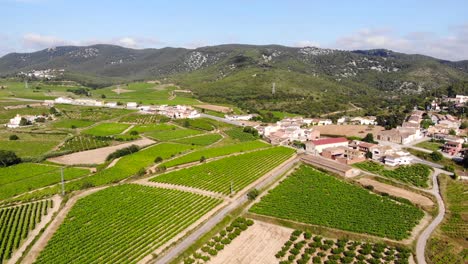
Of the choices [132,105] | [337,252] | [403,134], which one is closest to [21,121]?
[132,105]

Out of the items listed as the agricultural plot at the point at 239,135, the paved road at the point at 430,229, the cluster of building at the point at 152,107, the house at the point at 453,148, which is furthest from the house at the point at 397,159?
the cluster of building at the point at 152,107

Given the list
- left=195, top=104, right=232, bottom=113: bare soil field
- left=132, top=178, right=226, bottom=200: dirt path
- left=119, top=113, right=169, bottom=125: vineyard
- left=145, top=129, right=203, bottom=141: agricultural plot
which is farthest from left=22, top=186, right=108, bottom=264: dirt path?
left=195, top=104, right=232, bottom=113: bare soil field

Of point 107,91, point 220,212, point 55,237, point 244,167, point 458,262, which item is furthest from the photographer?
point 107,91

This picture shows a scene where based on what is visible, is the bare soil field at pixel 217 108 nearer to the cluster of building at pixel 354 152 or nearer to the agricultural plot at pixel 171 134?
the agricultural plot at pixel 171 134

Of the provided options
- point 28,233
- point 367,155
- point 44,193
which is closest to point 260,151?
point 367,155

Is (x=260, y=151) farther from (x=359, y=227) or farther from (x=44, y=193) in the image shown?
(x=44, y=193)
